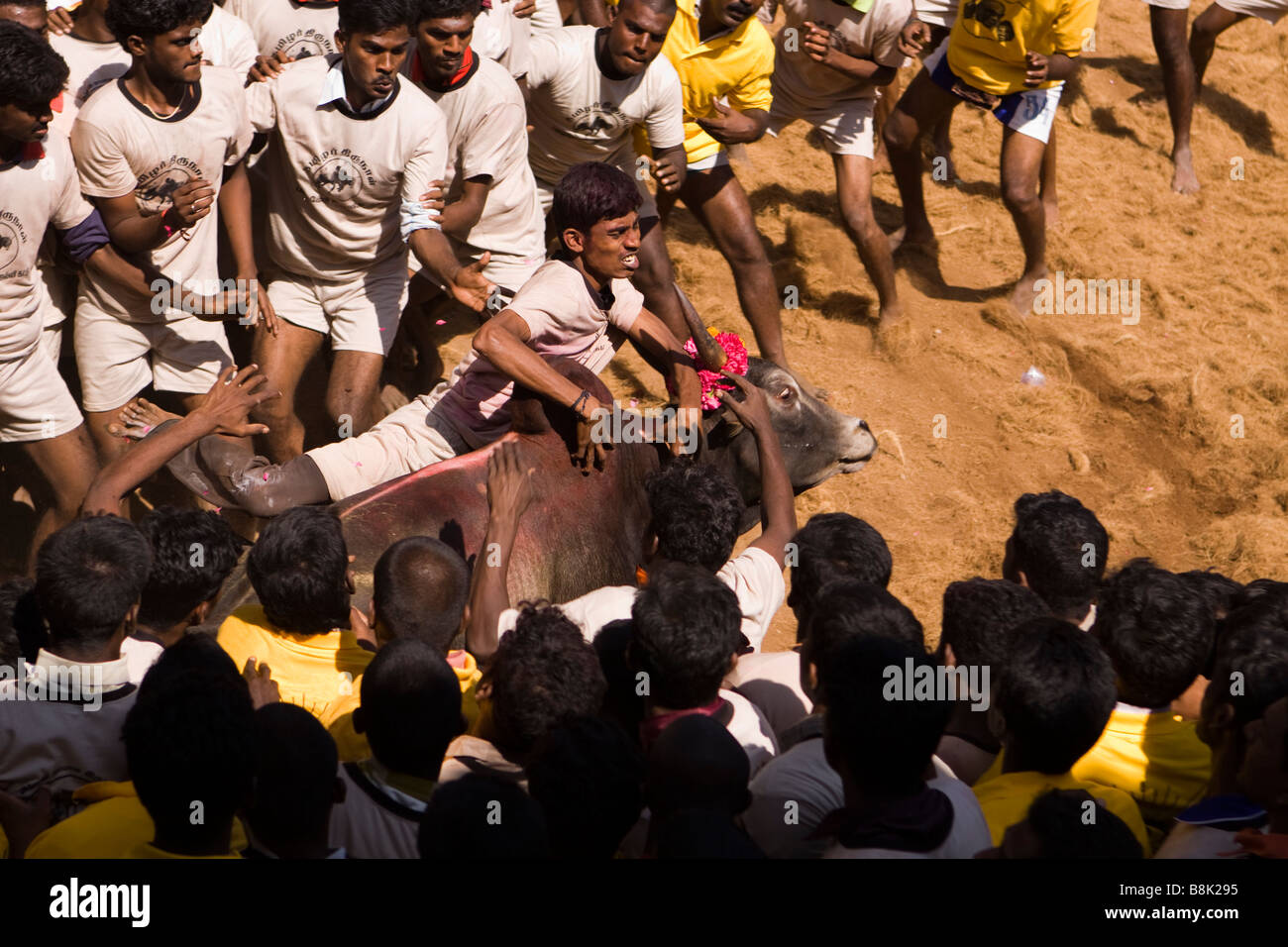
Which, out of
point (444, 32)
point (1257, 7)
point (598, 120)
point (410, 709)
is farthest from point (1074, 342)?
point (410, 709)

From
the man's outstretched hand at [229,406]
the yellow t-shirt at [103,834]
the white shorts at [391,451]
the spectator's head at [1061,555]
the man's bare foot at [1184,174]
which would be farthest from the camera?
the man's bare foot at [1184,174]

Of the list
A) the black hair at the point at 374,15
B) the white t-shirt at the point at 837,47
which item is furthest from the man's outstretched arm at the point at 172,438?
the white t-shirt at the point at 837,47

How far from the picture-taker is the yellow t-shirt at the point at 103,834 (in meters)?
2.76

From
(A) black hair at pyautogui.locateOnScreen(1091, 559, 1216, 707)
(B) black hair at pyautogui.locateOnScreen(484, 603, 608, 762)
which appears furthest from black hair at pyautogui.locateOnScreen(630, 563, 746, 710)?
(A) black hair at pyautogui.locateOnScreen(1091, 559, 1216, 707)

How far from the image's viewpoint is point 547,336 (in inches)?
189

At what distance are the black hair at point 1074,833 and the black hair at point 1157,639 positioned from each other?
98 centimetres

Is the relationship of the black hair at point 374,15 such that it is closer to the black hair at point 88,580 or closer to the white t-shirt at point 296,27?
the white t-shirt at point 296,27

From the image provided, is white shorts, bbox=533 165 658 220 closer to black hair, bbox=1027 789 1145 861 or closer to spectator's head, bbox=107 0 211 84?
spectator's head, bbox=107 0 211 84

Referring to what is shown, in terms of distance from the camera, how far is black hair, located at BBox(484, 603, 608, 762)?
3.06 m

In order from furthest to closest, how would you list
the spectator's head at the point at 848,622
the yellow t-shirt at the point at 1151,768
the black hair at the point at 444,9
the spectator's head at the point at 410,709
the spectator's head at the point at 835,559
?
1. the black hair at the point at 444,9
2. the spectator's head at the point at 835,559
3. the yellow t-shirt at the point at 1151,768
4. the spectator's head at the point at 848,622
5. the spectator's head at the point at 410,709

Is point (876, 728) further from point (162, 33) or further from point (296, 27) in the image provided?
point (296, 27)

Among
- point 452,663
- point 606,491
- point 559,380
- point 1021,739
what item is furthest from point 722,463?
point 1021,739

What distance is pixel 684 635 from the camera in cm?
318

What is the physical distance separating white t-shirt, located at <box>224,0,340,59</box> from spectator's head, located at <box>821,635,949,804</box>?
4.23 metres
